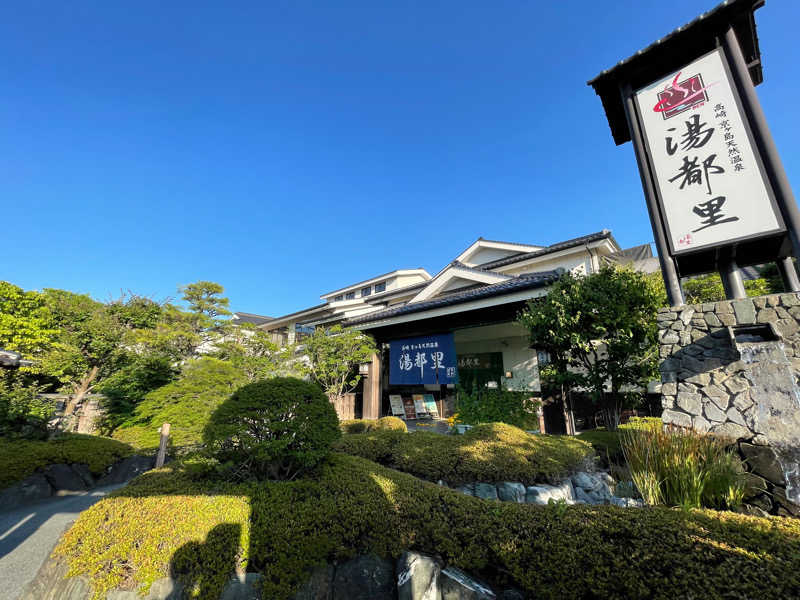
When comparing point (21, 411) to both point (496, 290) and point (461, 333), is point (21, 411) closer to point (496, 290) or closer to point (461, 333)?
point (496, 290)

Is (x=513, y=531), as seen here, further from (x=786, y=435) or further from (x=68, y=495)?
(x=68, y=495)

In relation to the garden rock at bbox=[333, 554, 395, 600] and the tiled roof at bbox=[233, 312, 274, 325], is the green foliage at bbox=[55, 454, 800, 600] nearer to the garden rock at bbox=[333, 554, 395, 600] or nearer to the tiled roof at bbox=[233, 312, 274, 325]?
the garden rock at bbox=[333, 554, 395, 600]

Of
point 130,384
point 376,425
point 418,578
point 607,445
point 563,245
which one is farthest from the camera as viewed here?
point 563,245

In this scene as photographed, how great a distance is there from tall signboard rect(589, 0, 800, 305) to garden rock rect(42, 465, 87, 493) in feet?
42.8

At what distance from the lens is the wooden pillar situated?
11422 millimetres

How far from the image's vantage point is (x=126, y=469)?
8445 mm

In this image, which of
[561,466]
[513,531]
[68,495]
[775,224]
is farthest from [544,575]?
[68,495]

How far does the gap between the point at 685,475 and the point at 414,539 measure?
3.08m

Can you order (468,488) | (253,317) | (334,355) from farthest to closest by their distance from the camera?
(253,317)
(334,355)
(468,488)

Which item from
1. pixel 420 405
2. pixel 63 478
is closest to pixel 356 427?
pixel 420 405

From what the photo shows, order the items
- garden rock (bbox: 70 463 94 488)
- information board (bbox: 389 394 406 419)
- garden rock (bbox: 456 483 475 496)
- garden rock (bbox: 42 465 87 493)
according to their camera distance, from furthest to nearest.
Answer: information board (bbox: 389 394 406 419) < garden rock (bbox: 70 463 94 488) < garden rock (bbox: 42 465 87 493) < garden rock (bbox: 456 483 475 496)

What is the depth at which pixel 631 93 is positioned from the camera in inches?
270

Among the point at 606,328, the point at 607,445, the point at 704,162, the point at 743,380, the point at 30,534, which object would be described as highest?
the point at 704,162

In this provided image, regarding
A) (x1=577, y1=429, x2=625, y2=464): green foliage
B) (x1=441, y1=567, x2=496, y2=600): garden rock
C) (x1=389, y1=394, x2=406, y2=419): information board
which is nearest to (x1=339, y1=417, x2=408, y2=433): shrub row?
(x1=389, y1=394, x2=406, y2=419): information board
